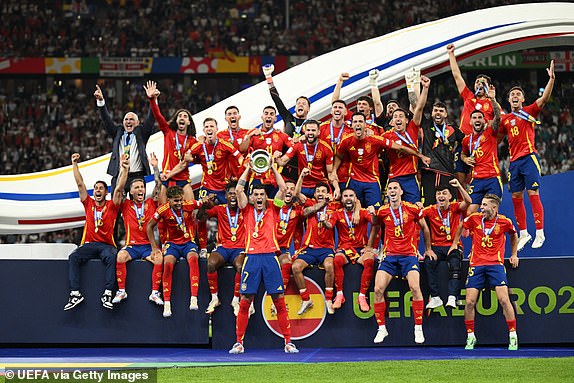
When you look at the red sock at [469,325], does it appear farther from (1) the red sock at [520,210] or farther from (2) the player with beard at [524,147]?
(1) the red sock at [520,210]

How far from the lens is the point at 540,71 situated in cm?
2928

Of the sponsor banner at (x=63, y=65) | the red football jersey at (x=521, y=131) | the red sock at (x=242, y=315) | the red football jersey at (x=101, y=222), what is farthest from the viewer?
the sponsor banner at (x=63, y=65)

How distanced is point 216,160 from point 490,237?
11.7 feet

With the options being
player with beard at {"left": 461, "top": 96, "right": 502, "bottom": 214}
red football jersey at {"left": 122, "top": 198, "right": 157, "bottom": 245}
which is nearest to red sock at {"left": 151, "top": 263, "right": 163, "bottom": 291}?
red football jersey at {"left": 122, "top": 198, "right": 157, "bottom": 245}

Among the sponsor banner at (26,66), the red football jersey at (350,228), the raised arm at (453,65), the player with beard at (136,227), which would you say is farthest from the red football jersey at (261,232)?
the sponsor banner at (26,66)

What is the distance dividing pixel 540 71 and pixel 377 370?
75.1ft

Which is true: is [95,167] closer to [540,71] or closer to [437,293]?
[437,293]

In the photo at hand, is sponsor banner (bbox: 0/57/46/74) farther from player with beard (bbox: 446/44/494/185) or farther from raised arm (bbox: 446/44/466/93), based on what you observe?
player with beard (bbox: 446/44/494/185)

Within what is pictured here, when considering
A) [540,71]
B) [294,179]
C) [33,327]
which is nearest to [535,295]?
[294,179]

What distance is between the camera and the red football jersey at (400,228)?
Answer: 10297mm

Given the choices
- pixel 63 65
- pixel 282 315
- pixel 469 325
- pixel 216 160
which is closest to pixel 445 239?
pixel 469 325

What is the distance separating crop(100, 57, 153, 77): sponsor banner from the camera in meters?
28.0

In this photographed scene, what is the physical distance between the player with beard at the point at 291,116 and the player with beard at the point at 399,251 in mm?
1542

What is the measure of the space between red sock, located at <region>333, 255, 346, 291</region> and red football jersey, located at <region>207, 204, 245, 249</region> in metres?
1.17
